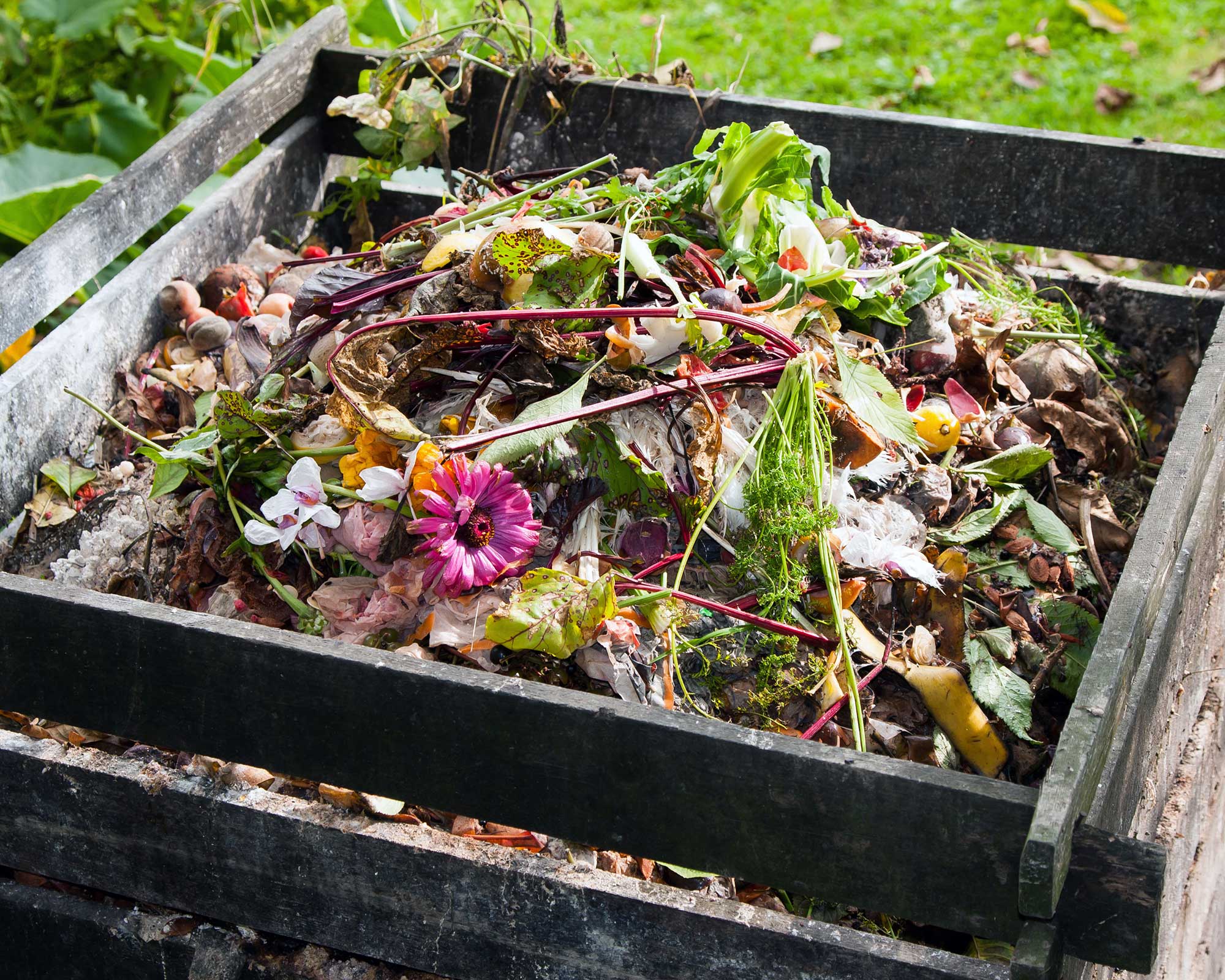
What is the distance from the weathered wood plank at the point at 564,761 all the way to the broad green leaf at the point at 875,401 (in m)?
0.70

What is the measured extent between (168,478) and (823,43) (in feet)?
14.0

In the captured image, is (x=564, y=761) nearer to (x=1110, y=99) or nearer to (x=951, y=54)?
(x=1110, y=99)

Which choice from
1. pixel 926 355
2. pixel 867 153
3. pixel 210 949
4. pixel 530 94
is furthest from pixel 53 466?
A: pixel 867 153

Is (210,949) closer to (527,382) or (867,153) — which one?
(527,382)

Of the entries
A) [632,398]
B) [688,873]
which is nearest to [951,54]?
[632,398]

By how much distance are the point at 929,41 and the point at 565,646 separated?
4.55 meters

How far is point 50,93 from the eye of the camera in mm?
4652

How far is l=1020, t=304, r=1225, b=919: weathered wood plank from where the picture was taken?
4.23ft

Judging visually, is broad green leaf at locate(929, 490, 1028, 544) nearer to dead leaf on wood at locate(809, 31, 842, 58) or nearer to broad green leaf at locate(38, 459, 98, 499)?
broad green leaf at locate(38, 459, 98, 499)

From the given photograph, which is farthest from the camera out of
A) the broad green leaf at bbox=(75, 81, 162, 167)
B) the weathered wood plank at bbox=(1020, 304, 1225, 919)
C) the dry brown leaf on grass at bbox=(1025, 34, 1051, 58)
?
the dry brown leaf on grass at bbox=(1025, 34, 1051, 58)

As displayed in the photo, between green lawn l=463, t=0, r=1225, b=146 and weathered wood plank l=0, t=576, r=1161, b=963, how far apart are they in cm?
368

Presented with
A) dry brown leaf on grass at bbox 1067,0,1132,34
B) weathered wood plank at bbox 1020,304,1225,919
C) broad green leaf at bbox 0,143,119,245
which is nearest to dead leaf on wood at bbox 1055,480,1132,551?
weathered wood plank at bbox 1020,304,1225,919

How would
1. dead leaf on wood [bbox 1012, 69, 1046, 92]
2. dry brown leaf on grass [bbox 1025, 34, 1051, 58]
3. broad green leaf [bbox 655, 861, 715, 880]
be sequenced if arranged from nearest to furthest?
broad green leaf [bbox 655, 861, 715, 880] → dead leaf on wood [bbox 1012, 69, 1046, 92] → dry brown leaf on grass [bbox 1025, 34, 1051, 58]

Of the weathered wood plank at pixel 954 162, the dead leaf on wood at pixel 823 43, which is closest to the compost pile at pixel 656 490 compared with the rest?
the weathered wood plank at pixel 954 162
